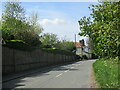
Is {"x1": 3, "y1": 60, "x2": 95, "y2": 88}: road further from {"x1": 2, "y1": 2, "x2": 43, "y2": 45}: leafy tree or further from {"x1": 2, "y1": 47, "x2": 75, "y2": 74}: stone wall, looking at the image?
{"x1": 2, "y1": 2, "x2": 43, "y2": 45}: leafy tree

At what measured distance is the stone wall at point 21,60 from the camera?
24.2 metres

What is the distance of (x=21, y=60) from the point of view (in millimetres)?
28938

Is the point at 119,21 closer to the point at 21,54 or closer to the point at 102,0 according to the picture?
the point at 102,0

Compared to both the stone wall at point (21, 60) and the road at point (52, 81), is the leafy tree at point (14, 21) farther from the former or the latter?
the road at point (52, 81)

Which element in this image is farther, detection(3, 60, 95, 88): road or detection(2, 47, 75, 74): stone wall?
detection(2, 47, 75, 74): stone wall

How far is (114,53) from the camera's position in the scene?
318 inches

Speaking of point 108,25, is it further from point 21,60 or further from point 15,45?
point 21,60

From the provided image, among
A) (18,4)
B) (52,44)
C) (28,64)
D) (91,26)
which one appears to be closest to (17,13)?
(18,4)

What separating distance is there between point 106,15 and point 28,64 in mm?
25410

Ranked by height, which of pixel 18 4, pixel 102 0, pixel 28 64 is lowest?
pixel 28 64

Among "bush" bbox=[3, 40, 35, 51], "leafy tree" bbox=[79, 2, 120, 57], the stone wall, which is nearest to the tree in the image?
the stone wall

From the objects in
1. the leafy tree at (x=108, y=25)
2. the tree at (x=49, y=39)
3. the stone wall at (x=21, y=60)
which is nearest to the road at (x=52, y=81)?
the stone wall at (x=21, y=60)

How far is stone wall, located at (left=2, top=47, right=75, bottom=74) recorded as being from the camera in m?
24.2

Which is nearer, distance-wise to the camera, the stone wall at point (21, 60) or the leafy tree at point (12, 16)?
the stone wall at point (21, 60)
